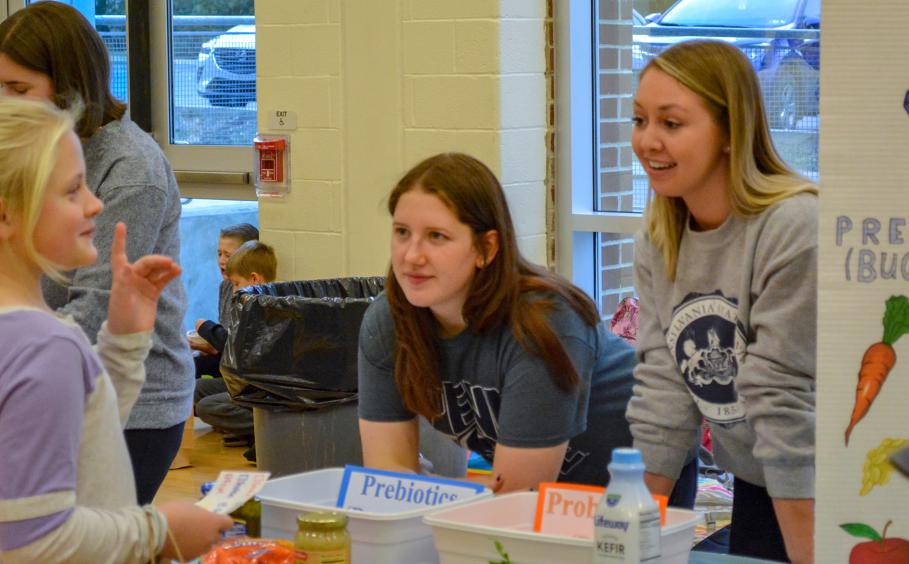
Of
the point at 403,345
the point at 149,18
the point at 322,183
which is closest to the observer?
the point at 403,345

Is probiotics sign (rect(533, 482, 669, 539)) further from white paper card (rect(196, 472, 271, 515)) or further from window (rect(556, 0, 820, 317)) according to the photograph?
window (rect(556, 0, 820, 317))

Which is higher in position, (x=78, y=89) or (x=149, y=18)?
(x=149, y=18)

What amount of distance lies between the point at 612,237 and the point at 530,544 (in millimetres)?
2539

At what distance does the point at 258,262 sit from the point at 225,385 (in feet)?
2.85

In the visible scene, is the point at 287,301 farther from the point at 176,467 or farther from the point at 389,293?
the point at 176,467

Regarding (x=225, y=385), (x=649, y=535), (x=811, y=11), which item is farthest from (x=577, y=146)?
(x=649, y=535)

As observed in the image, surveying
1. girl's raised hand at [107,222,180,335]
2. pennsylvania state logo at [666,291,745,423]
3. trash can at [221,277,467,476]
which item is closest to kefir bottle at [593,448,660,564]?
pennsylvania state logo at [666,291,745,423]

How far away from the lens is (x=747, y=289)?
185 cm

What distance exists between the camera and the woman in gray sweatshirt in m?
2.18

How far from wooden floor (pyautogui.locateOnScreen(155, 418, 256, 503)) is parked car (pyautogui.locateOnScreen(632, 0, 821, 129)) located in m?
2.11

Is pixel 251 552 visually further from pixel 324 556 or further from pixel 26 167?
pixel 26 167

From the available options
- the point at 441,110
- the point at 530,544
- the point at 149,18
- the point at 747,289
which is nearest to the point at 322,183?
the point at 441,110

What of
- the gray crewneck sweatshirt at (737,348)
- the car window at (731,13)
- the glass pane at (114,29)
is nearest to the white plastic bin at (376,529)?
the gray crewneck sweatshirt at (737,348)

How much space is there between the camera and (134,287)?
1.67 metres
